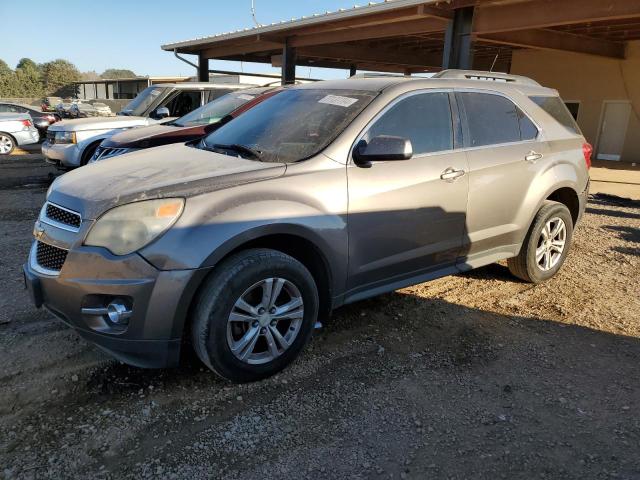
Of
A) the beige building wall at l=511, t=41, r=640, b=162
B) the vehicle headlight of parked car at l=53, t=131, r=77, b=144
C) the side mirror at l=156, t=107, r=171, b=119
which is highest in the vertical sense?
the beige building wall at l=511, t=41, r=640, b=162

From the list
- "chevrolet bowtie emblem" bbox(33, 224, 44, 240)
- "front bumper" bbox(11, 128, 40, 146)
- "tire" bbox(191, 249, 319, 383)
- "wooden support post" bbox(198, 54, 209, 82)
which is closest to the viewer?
"tire" bbox(191, 249, 319, 383)

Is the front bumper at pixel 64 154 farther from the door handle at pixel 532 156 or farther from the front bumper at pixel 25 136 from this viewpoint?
the door handle at pixel 532 156

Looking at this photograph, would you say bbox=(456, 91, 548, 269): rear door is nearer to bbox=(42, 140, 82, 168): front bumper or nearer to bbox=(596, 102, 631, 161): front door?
bbox=(42, 140, 82, 168): front bumper

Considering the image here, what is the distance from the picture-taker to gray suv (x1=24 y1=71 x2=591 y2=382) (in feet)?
8.91

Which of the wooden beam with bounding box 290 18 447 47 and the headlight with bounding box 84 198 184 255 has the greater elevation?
the wooden beam with bounding box 290 18 447 47

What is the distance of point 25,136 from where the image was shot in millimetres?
14211

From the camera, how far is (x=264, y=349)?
124 inches

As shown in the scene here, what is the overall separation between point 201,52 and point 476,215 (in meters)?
20.0

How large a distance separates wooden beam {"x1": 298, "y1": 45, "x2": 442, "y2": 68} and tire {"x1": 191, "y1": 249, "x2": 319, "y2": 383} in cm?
1663

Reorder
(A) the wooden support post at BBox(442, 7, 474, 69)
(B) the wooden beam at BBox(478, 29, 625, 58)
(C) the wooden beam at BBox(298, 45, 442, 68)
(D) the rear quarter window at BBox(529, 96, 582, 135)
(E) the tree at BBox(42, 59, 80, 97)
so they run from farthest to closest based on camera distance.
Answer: (E) the tree at BBox(42, 59, 80, 97)
(C) the wooden beam at BBox(298, 45, 442, 68)
(B) the wooden beam at BBox(478, 29, 625, 58)
(A) the wooden support post at BBox(442, 7, 474, 69)
(D) the rear quarter window at BBox(529, 96, 582, 135)

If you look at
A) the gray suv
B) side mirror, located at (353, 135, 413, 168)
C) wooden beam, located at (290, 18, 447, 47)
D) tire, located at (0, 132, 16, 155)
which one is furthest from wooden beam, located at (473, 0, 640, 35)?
tire, located at (0, 132, 16, 155)

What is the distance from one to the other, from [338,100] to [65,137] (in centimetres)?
695

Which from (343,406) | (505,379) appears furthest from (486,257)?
(343,406)

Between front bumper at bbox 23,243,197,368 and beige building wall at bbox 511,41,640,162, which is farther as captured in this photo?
beige building wall at bbox 511,41,640,162
